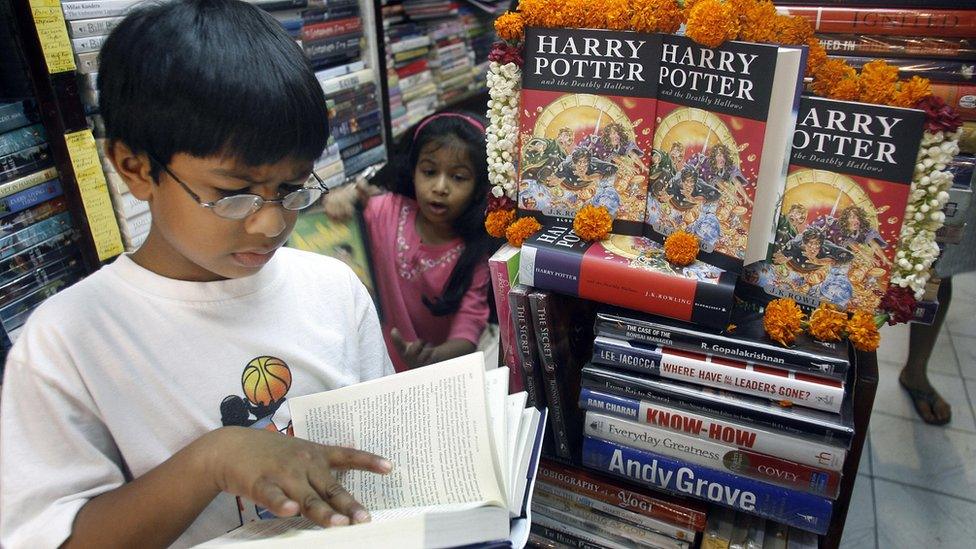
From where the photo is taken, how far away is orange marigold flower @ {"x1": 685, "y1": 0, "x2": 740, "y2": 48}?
2.74ft

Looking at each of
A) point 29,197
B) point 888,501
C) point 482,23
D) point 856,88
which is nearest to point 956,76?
point 856,88

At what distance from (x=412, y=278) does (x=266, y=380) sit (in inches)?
37.1

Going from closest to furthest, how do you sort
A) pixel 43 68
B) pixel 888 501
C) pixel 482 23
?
pixel 43 68 → pixel 888 501 → pixel 482 23

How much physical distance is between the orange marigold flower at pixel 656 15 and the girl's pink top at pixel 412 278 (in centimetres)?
94

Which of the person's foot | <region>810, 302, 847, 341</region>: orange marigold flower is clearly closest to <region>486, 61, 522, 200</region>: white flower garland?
<region>810, 302, 847, 341</region>: orange marigold flower

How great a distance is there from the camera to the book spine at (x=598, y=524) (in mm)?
1096

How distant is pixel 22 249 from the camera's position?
1.34 meters

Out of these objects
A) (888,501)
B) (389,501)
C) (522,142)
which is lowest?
(888,501)

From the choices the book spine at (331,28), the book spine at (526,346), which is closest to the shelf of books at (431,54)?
the book spine at (331,28)

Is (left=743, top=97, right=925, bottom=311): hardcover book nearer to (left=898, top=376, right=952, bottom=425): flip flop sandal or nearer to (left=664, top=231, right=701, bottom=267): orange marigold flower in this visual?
(left=664, top=231, right=701, bottom=267): orange marigold flower

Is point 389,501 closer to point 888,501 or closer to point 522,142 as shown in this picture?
point 522,142

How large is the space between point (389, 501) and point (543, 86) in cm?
63

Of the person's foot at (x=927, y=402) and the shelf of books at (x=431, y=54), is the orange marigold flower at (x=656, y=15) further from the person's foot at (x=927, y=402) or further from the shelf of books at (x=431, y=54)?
the person's foot at (x=927, y=402)

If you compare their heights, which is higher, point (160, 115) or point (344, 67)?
point (160, 115)
